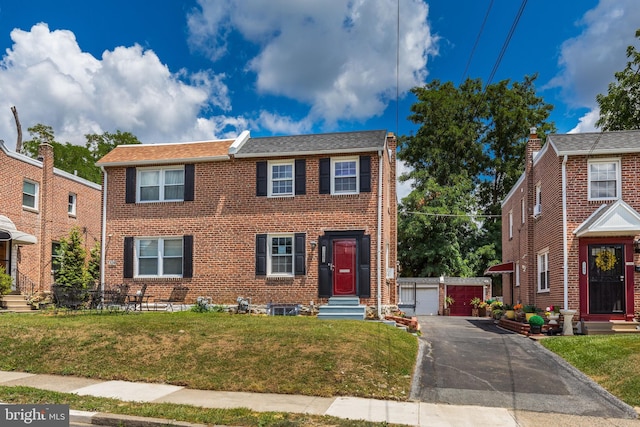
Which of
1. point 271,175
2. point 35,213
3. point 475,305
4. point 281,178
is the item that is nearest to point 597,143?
point 281,178

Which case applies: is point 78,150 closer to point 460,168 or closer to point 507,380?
point 460,168

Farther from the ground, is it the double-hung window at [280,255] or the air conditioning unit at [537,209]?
the air conditioning unit at [537,209]

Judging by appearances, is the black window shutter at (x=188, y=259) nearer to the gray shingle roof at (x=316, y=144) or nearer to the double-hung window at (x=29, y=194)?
the gray shingle roof at (x=316, y=144)

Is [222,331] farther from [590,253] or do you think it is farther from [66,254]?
[66,254]

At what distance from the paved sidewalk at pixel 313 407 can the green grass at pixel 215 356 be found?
33 cm

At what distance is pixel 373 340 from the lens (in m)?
12.2

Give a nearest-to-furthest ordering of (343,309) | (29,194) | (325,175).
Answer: (343,309) < (325,175) < (29,194)

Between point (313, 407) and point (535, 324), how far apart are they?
10409mm

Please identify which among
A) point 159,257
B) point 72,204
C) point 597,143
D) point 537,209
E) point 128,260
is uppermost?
point 597,143

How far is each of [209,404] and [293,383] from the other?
5.56 ft

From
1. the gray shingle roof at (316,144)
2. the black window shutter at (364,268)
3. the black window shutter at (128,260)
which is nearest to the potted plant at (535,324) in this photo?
the black window shutter at (364,268)

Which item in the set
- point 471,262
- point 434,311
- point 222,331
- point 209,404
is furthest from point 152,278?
point 471,262

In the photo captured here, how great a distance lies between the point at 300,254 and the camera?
1841cm

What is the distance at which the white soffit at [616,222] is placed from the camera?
51.3 ft
